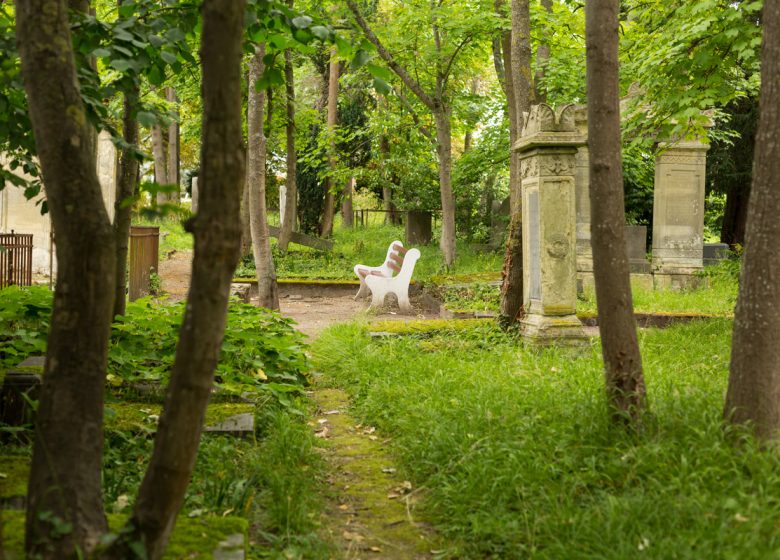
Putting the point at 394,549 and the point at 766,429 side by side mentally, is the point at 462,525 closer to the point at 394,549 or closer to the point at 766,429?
the point at 394,549

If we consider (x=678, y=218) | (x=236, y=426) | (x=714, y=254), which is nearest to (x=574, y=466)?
(x=236, y=426)

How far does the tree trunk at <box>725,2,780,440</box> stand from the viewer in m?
3.85

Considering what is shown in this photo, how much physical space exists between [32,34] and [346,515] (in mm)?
2828

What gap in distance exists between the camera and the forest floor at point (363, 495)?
12.6 ft

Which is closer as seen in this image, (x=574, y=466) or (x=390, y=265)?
(x=574, y=466)

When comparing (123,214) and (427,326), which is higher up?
(123,214)

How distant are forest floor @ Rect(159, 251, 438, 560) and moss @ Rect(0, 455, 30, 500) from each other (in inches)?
57.7

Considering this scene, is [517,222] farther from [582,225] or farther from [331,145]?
[331,145]

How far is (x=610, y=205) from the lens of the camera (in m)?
4.50

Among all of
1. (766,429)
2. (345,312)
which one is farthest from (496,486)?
Result: (345,312)

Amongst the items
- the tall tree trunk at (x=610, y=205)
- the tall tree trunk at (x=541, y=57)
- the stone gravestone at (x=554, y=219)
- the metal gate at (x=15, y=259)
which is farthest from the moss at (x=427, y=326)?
the tall tree trunk at (x=541, y=57)

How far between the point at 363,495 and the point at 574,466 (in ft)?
4.12

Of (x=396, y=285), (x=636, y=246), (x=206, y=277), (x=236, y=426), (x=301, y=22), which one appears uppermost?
(x=301, y=22)

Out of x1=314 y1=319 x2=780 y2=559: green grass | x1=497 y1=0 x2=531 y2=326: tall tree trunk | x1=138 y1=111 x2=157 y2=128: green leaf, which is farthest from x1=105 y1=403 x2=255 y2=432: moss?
x1=497 y1=0 x2=531 y2=326: tall tree trunk
